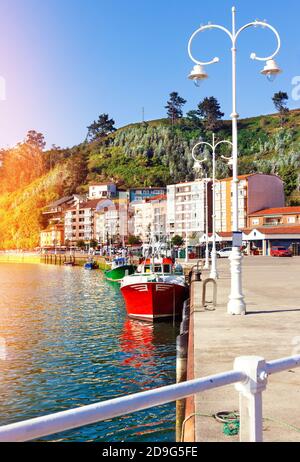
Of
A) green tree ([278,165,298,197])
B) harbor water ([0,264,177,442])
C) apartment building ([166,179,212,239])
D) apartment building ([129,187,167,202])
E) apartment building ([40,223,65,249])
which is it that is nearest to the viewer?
harbor water ([0,264,177,442])

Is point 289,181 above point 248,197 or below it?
above

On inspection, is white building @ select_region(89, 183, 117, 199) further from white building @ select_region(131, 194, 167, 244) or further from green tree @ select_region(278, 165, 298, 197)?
green tree @ select_region(278, 165, 298, 197)

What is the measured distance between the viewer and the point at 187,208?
133m

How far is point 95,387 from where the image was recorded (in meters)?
16.4

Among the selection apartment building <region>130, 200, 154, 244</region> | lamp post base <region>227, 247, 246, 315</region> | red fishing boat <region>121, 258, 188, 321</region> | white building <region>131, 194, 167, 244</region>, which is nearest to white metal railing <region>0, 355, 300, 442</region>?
lamp post base <region>227, 247, 246, 315</region>

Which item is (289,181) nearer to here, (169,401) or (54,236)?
(54,236)

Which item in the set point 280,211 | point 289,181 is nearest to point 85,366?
point 280,211

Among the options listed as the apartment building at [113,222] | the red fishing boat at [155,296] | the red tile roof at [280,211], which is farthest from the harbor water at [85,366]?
the apartment building at [113,222]

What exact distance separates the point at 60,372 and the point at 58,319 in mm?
15425

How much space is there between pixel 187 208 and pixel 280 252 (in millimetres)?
52191

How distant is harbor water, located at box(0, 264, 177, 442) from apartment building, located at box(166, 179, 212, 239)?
92.7 m

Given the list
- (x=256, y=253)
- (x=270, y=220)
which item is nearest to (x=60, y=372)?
(x=256, y=253)

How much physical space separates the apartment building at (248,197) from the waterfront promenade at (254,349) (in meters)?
92.3

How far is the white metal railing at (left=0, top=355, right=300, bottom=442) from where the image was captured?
129 inches
